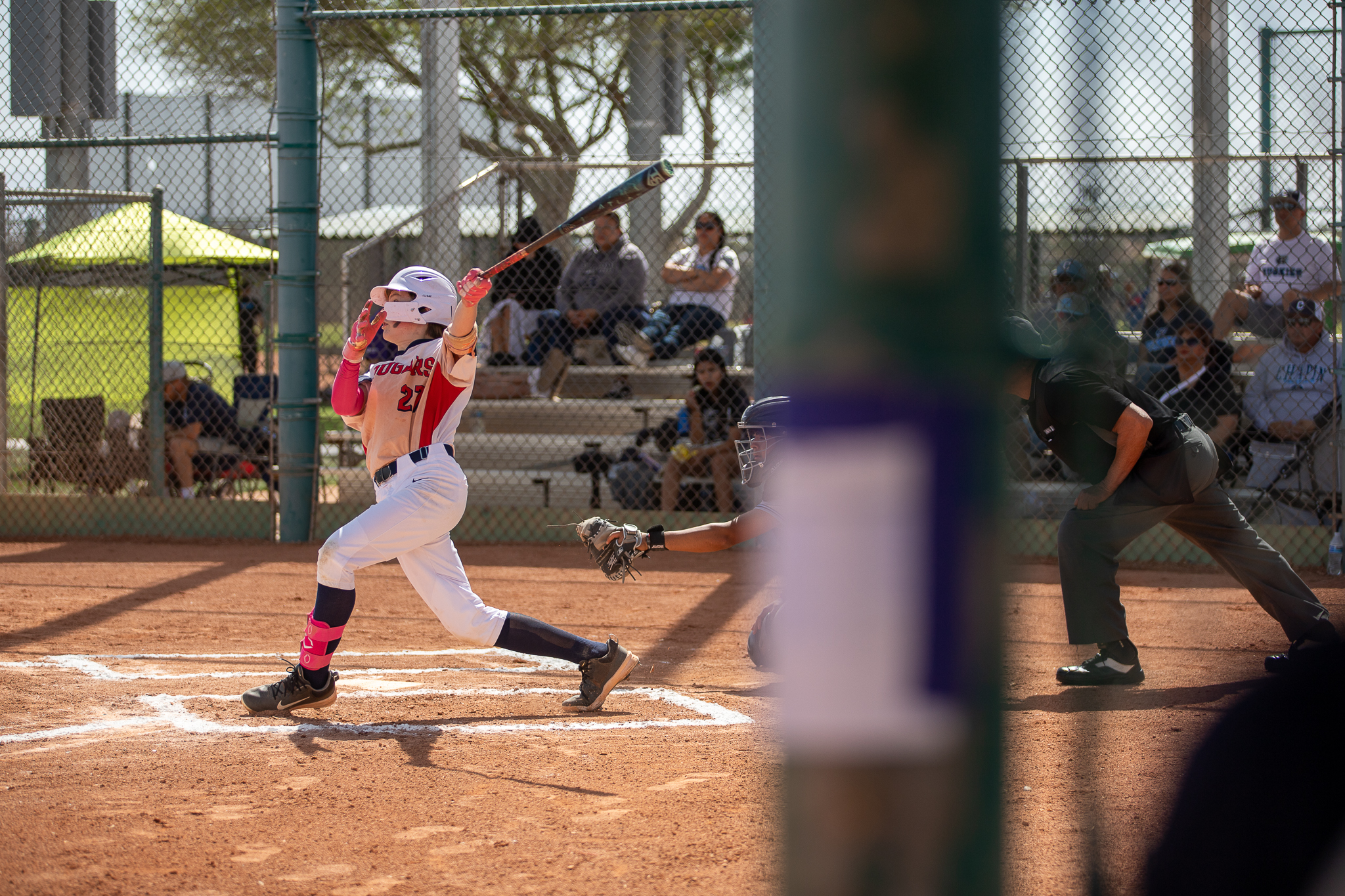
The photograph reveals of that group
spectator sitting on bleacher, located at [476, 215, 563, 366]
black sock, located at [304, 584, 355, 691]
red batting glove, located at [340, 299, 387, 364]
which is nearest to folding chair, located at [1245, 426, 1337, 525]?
spectator sitting on bleacher, located at [476, 215, 563, 366]

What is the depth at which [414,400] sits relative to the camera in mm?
4734

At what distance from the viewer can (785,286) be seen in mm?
819

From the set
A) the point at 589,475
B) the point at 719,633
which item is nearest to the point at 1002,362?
the point at 719,633

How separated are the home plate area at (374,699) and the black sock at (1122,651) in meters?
1.57

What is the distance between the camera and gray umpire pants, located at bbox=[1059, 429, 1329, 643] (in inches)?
195

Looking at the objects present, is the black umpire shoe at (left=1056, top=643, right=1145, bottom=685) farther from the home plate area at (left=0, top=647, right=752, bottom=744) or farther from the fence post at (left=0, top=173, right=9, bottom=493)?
the fence post at (left=0, top=173, right=9, bottom=493)

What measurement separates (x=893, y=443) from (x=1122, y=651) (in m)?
4.65

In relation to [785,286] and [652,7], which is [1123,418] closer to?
[785,286]

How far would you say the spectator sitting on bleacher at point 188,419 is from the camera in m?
10.2

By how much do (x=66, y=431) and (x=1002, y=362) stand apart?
36.4 feet

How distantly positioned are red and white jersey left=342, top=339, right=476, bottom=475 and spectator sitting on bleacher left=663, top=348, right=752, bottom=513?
430 centimetres

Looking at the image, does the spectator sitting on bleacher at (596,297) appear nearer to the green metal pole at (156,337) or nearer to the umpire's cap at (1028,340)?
the green metal pole at (156,337)

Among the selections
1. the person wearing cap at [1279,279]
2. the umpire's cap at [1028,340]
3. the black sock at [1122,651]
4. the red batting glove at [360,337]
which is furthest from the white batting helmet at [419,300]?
the person wearing cap at [1279,279]

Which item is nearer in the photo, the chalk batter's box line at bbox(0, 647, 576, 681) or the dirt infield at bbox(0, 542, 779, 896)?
the dirt infield at bbox(0, 542, 779, 896)
